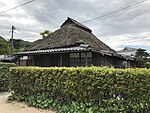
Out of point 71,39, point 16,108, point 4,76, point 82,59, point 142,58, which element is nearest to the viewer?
point 16,108

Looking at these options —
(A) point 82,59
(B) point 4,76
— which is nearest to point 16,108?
(B) point 4,76

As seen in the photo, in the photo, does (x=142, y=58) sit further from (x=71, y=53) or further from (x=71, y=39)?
(x=71, y=53)

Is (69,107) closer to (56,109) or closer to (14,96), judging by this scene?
(56,109)

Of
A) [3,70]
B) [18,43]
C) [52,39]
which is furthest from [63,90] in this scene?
[18,43]

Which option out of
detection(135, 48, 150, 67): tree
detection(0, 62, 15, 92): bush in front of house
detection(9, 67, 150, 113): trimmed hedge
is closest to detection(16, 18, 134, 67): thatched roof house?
detection(0, 62, 15, 92): bush in front of house

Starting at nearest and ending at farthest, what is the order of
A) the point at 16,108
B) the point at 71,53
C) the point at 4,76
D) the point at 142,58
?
the point at 16,108 < the point at 4,76 < the point at 71,53 < the point at 142,58

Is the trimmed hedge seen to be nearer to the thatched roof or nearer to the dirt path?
the dirt path

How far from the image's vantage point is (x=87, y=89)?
5.62 m

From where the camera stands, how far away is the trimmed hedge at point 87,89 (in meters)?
4.78

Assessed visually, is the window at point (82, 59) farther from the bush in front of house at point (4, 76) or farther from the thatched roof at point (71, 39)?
the bush in front of house at point (4, 76)

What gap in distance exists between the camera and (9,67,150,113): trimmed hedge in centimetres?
478

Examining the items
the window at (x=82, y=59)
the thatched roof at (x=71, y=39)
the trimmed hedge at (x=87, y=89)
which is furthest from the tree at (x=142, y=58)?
the trimmed hedge at (x=87, y=89)

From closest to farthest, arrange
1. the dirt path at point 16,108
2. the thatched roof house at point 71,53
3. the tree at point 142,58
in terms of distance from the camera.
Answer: the dirt path at point 16,108
the thatched roof house at point 71,53
the tree at point 142,58

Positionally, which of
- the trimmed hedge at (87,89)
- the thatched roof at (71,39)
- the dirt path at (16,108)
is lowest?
the dirt path at (16,108)
